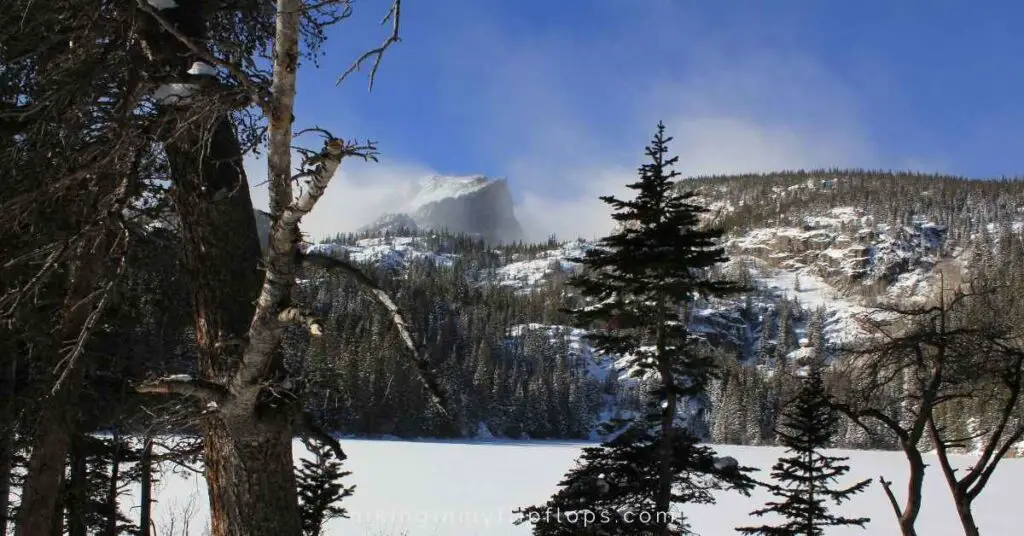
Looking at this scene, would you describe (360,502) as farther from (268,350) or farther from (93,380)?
(268,350)

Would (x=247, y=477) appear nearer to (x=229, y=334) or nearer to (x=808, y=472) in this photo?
(x=229, y=334)

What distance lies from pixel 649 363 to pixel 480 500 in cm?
2018

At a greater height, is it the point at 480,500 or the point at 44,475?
the point at 44,475

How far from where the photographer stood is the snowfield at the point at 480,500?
20594 mm

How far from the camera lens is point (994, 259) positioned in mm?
182375

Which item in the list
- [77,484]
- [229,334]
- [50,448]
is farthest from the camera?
[77,484]

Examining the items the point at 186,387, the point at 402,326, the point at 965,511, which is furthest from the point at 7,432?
the point at 965,511

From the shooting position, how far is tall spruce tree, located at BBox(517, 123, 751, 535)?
9.70 metres

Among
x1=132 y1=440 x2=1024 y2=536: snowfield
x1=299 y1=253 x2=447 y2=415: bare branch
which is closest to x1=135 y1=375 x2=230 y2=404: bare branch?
x1=299 y1=253 x2=447 y2=415: bare branch

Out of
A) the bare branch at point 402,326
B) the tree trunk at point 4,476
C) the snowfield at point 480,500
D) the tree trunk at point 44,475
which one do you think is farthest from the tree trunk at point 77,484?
the bare branch at point 402,326

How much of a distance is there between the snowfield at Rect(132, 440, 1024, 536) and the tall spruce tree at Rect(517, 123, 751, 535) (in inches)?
339

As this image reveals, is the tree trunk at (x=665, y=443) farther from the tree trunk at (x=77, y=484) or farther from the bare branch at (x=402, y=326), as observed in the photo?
the bare branch at (x=402, y=326)

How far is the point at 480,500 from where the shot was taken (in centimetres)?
2794

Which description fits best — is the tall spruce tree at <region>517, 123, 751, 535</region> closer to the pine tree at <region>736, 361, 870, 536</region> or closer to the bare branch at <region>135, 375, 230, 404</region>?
the pine tree at <region>736, 361, 870, 536</region>
